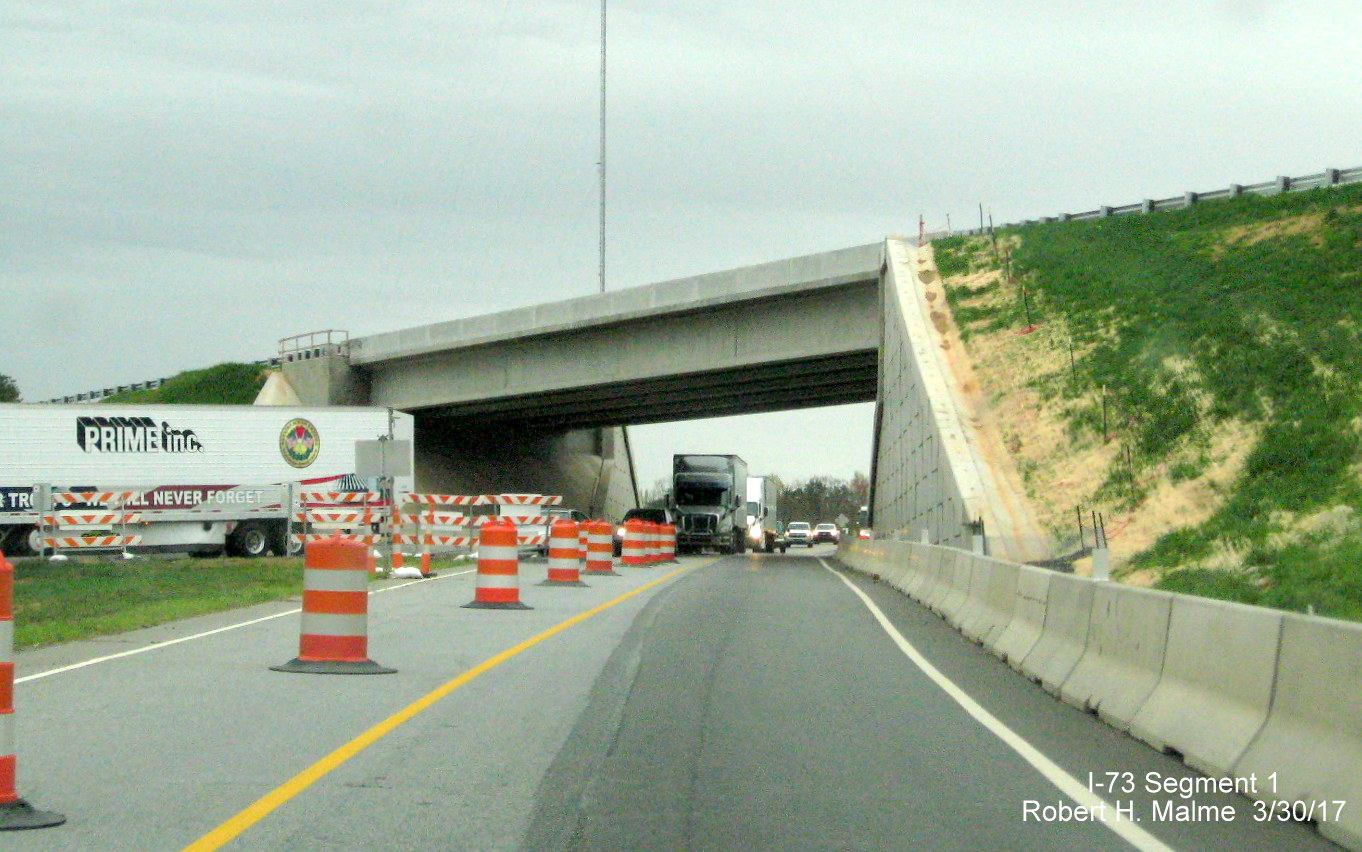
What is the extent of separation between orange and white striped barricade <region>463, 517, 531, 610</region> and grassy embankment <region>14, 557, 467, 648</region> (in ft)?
10.5

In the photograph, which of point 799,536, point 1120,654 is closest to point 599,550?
point 1120,654

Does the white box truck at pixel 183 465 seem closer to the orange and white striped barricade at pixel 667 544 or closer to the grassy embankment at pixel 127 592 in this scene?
the grassy embankment at pixel 127 592

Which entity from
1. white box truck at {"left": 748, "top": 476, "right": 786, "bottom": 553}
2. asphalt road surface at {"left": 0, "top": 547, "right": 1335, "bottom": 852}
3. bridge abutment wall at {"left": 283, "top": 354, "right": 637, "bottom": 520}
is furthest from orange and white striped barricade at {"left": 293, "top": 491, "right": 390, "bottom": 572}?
white box truck at {"left": 748, "top": 476, "right": 786, "bottom": 553}

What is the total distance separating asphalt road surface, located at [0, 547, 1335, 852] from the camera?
259 inches

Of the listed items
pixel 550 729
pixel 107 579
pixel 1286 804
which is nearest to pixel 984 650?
pixel 550 729

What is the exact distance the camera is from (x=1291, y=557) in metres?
23.4

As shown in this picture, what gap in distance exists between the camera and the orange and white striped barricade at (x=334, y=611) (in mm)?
12102

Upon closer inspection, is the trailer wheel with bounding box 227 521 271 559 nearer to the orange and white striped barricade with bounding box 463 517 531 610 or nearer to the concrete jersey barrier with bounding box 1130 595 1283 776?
the orange and white striped barricade with bounding box 463 517 531 610

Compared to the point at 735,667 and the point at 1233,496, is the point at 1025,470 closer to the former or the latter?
the point at 1233,496

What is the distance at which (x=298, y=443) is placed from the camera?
41219 mm

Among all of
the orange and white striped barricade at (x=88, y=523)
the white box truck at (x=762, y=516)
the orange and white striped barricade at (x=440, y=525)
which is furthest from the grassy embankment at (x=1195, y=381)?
the orange and white striped barricade at (x=88, y=523)

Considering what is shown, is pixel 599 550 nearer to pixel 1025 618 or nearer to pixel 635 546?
pixel 635 546

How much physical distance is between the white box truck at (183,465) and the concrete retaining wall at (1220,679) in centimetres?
2906

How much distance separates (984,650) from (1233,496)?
16735 millimetres
